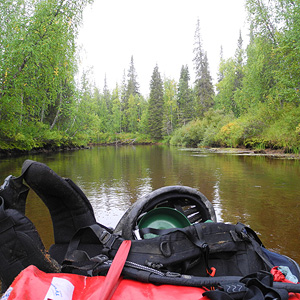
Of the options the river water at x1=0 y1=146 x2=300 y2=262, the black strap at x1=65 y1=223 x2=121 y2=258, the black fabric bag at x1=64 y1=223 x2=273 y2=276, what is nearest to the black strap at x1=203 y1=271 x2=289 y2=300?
the black fabric bag at x1=64 y1=223 x2=273 y2=276

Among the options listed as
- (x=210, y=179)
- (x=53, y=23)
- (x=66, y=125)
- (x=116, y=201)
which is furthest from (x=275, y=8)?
(x=66, y=125)

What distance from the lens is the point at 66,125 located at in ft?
92.8

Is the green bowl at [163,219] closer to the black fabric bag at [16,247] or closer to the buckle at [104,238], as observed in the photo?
the buckle at [104,238]

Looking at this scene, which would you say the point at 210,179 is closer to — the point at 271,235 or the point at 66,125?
the point at 271,235

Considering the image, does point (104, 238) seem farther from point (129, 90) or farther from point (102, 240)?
point (129, 90)

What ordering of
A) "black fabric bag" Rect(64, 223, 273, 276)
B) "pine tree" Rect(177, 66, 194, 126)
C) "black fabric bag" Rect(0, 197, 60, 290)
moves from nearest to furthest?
1. "black fabric bag" Rect(0, 197, 60, 290)
2. "black fabric bag" Rect(64, 223, 273, 276)
3. "pine tree" Rect(177, 66, 194, 126)

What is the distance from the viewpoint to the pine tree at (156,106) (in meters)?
57.5

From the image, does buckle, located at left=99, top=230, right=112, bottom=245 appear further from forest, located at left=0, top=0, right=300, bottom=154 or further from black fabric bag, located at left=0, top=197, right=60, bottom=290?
forest, located at left=0, top=0, right=300, bottom=154

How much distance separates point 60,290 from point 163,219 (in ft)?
3.87

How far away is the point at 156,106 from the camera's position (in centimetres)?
5819

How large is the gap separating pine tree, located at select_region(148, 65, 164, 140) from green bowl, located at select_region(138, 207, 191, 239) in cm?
5525

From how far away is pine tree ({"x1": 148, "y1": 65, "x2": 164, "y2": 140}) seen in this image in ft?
189

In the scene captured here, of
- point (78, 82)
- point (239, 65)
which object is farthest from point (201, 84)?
point (78, 82)

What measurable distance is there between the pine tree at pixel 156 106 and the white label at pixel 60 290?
185 feet
